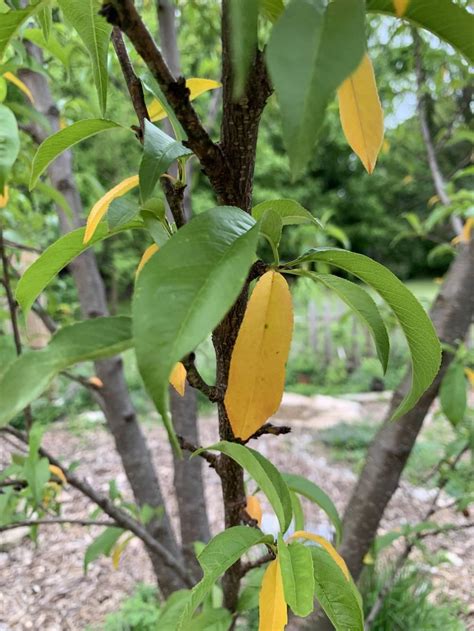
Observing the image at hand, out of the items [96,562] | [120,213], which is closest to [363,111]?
[120,213]

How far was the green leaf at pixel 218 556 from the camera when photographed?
0.34 metres

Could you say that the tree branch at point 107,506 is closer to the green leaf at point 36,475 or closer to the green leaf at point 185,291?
the green leaf at point 36,475

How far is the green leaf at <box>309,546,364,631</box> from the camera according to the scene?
38 cm

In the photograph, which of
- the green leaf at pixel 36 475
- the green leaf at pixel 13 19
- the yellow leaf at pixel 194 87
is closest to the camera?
the green leaf at pixel 13 19

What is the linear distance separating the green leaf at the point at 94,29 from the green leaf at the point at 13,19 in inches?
1.2

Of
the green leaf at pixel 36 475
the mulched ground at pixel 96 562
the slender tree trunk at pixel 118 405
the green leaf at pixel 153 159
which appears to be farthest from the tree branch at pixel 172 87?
the mulched ground at pixel 96 562

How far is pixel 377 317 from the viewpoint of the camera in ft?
1.13

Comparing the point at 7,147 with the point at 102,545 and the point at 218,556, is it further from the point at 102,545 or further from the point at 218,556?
the point at 102,545

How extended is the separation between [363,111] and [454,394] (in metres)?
0.94

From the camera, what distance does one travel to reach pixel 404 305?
323 mm

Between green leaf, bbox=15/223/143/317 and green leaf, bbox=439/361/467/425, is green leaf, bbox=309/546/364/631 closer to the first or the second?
green leaf, bbox=15/223/143/317

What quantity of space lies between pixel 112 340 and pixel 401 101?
1.83m

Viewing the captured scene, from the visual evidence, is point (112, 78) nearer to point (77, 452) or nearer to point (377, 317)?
point (377, 317)

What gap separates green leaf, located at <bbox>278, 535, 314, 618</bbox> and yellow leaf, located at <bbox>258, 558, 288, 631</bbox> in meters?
0.02
